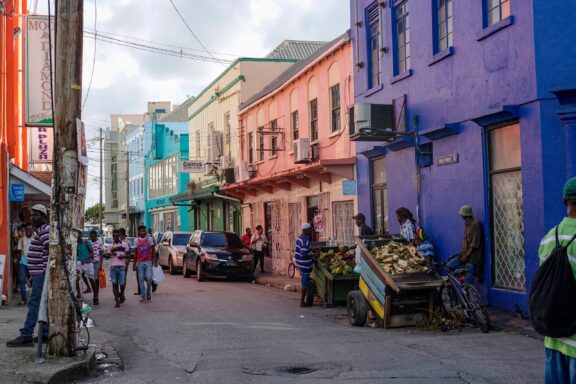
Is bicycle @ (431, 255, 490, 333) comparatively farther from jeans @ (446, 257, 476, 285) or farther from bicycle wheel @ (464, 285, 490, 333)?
jeans @ (446, 257, 476, 285)

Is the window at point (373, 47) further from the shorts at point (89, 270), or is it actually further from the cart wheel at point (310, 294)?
the shorts at point (89, 270)

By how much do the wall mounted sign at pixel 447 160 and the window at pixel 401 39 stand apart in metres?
2.82

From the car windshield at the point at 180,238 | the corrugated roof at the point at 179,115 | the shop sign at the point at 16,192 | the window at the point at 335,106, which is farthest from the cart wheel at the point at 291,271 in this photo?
the corrugated roof at the point at 179,115

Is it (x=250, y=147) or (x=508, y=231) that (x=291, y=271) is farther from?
(x=508, y=231)

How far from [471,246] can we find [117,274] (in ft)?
25.1

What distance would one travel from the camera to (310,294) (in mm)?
14477

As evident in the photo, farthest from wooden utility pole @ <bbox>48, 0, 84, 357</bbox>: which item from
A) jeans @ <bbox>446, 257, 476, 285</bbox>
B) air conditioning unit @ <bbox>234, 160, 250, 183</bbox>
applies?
air conditioning unit @ <bbox>234, 160, 250, 183</bbox>

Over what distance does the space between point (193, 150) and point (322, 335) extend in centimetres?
2860

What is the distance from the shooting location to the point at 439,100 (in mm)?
14070

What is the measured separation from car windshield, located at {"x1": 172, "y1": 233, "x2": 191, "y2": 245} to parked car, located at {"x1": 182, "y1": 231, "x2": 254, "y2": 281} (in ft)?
9.29

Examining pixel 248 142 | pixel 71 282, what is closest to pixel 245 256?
pixel 248 142

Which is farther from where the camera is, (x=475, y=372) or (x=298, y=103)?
(x=298, y=103)

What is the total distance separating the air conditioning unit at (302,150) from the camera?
21.9 metres

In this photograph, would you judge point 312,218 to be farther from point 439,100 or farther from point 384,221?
point 439,100
